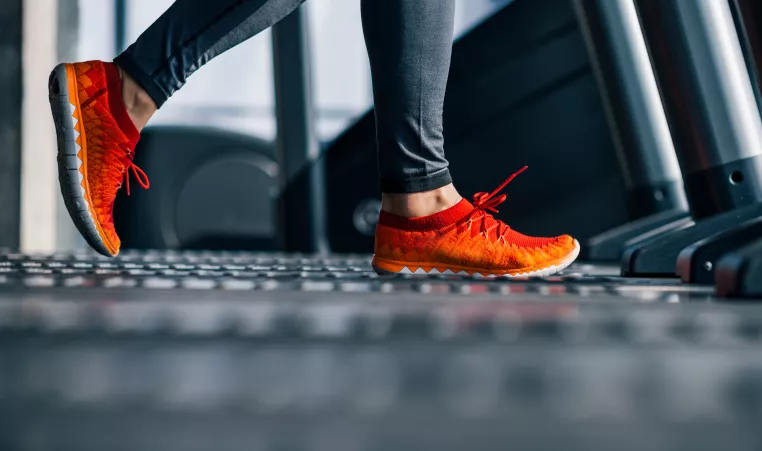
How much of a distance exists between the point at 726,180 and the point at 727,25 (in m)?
0.26

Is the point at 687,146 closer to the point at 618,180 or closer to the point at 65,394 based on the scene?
the point at 65,394

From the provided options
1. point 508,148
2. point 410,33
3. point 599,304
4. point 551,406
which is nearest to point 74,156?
point 410,33

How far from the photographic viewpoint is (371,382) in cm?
33

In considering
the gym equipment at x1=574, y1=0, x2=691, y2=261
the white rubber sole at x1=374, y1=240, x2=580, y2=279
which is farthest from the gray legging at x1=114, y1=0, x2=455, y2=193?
the gym equipment at x1=574, y1=0, x2=691, y2=261

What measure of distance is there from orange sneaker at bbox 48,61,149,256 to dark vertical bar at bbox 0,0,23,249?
2.50m

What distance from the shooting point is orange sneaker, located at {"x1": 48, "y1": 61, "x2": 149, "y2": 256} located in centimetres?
101

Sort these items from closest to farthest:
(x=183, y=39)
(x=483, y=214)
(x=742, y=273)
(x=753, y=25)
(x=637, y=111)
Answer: (x=742, y=273) → (x=753, y=25) → (x=183, y=39) → (x=483, y=214) → (x=637, y=111)

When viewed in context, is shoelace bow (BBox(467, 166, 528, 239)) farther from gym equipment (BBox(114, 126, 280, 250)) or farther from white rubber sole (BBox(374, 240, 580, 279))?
gym equipment (BBox(114, 126, 280, 250))

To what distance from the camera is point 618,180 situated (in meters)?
2.63

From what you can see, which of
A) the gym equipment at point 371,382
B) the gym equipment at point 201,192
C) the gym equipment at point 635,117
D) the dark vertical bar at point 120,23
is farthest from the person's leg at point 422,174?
the dark vertical bar at point 120,23

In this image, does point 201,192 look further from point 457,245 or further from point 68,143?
point 457,245

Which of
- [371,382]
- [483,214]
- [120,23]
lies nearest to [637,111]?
[483,214]

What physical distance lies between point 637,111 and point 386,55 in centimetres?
123

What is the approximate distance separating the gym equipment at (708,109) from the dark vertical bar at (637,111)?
0.77 meters
